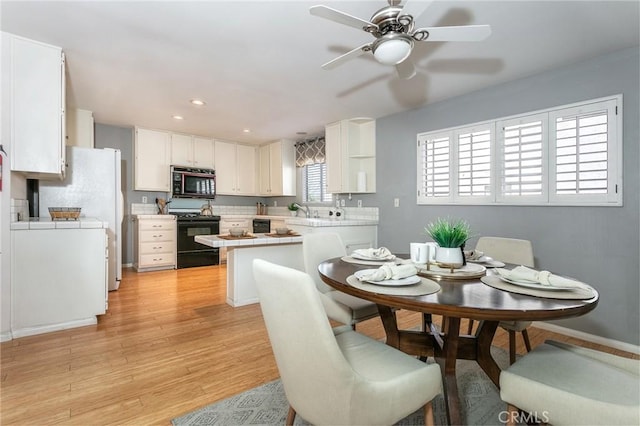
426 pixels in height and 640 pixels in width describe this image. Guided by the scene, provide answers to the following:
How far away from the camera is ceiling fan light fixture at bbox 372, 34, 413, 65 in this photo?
1644 mm

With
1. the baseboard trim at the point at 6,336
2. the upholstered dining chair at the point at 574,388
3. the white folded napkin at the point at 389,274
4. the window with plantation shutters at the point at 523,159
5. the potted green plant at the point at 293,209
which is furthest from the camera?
the potted green plant at the point at 293,209

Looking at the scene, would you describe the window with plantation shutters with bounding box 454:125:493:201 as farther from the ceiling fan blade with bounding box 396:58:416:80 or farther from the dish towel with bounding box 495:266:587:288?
the dish towel with bounding box 495:266:587:288

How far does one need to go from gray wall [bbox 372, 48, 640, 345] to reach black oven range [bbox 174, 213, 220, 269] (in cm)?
367

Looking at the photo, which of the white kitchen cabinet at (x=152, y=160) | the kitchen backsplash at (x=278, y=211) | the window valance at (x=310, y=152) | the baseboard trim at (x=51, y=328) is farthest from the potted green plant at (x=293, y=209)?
the baseboard trim at (x=51, y=328)

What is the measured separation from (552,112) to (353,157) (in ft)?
7.86

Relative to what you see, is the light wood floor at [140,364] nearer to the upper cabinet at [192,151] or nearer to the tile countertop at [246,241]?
the tile countertop at [246,241]

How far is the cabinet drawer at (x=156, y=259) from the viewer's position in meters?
4.90

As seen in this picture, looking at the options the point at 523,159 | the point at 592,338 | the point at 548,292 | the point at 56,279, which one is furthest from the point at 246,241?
the point at 592,338

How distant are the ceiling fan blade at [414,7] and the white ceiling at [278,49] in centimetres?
56

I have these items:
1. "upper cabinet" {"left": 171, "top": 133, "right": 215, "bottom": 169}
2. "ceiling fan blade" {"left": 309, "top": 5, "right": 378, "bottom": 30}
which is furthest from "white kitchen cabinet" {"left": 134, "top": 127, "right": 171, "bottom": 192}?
"ceiling fan blade" {"left": 309, "top": 5, "right": 378, "bottom": 30}

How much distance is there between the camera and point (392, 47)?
65.3 inches

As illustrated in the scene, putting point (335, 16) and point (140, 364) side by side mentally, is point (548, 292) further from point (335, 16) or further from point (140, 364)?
point (140, 364)

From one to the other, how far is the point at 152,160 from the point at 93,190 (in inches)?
64.9

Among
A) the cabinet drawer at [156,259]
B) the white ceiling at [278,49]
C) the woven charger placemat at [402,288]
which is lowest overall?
the cabinet drawer at [156,259]
